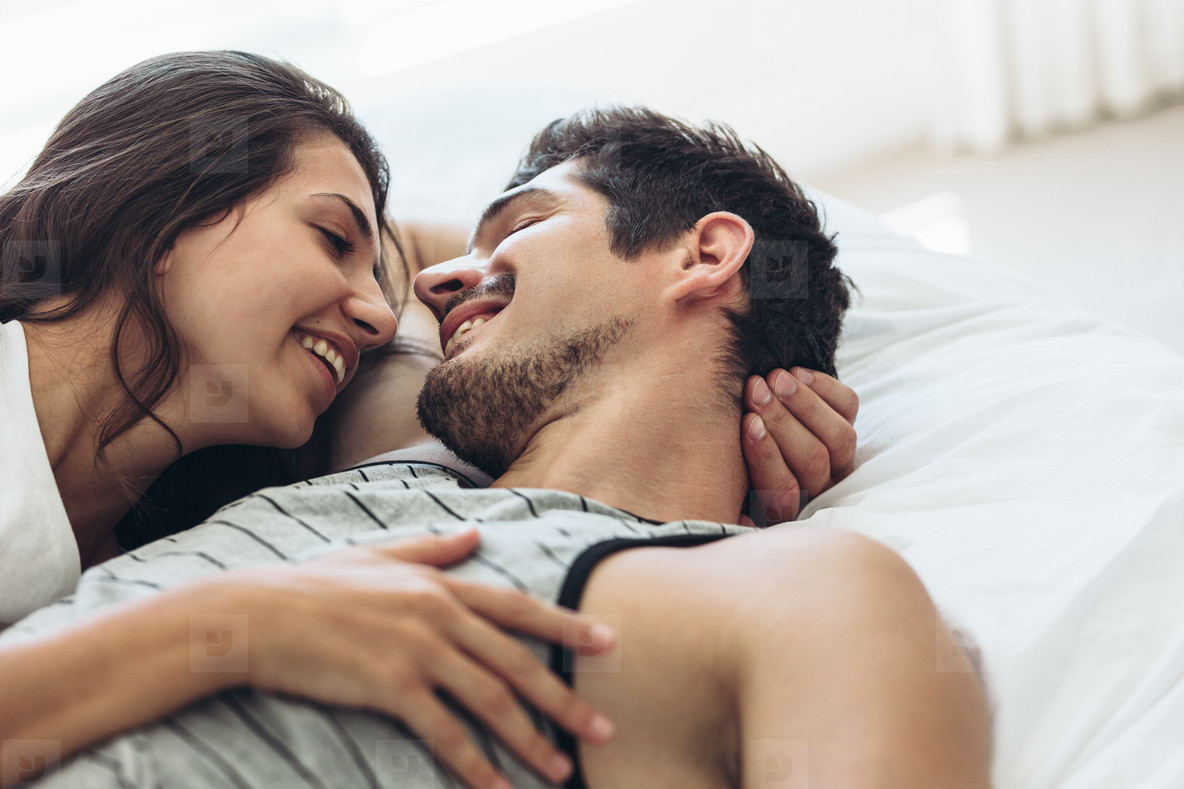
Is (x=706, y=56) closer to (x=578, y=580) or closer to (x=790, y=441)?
(x=790, y=441)

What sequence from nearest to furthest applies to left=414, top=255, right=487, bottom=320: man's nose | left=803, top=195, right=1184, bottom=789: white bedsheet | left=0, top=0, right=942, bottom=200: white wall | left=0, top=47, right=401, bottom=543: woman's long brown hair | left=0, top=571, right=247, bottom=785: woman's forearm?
left=0, top=571, right=247, bottom=785: woman's forearm, left=803, top=195, right=1184, bottom=789: white bedsheet, left=0, top=47, right=401, bottom=543: woman's long brown hair, left=414, top=255, right=487, bottom=320: man's nose, left=0, top=0, right=942, bottom=200: white wall

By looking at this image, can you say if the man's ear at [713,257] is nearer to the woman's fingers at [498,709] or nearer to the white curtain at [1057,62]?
the woman's fingers at [498,709]

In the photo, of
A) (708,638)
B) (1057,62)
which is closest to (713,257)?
(708,638)

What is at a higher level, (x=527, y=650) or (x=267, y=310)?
(x=267, y=310)

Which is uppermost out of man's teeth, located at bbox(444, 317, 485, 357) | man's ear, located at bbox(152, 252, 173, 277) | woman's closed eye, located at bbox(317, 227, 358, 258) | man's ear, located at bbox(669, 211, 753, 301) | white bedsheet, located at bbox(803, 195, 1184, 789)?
man's ear, located at bbox(152, 252, 173, 277)

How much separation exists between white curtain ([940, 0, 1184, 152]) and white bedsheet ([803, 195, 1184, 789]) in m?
1.23

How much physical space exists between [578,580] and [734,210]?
0.62 meters

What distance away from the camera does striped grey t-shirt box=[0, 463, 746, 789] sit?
0.65m

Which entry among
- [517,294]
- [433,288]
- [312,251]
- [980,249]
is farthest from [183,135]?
[980,249]

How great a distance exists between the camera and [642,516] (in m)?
0.94

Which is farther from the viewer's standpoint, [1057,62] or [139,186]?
[1057,62]

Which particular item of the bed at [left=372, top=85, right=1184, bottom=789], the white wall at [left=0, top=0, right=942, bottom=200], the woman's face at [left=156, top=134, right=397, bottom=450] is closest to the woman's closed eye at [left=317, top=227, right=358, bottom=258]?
the woman's face at [left=156, top=134, right=397, bottom=450]

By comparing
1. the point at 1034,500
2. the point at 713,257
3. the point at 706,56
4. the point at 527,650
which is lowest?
the point at 1034,500

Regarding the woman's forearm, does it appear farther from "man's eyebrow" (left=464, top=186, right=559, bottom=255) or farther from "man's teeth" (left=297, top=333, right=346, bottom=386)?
"man's eyebrow" (left=464, top=186, right=559, bottom=255)
